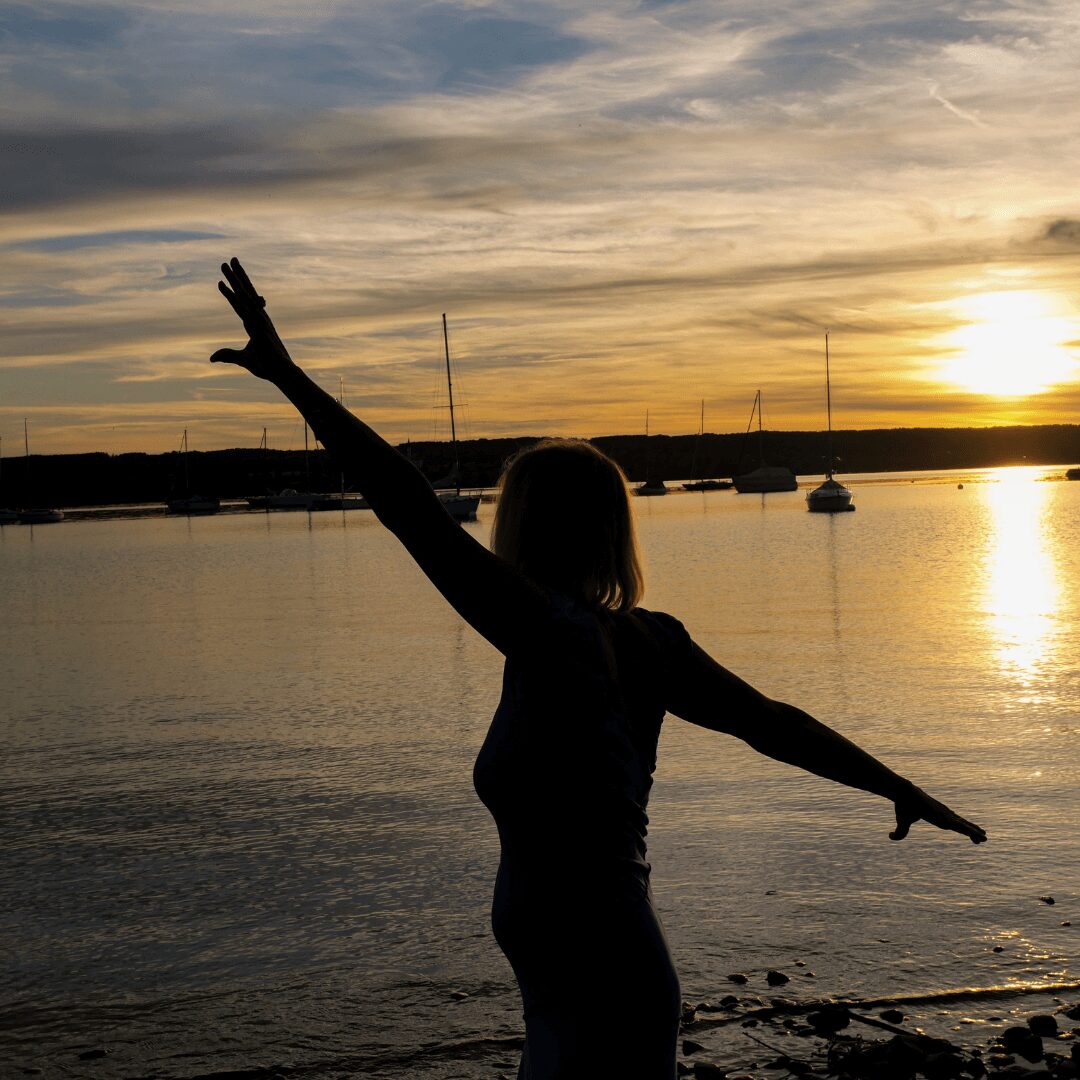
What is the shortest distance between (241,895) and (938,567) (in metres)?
39.0

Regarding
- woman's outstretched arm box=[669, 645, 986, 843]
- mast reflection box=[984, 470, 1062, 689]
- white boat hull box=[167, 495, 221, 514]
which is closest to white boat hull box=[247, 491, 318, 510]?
white boat hull box=[167, 495, 221, 514]

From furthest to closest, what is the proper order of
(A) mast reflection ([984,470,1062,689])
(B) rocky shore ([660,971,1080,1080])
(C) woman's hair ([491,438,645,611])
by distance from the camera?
1. (A) mast reflection ([984,470,1062,689])
2. (B) rocky shore ([660,971,1080,1080])
3. (C) woman's hair ([491,438,645,611])

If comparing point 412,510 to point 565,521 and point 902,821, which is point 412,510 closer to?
point 565,521

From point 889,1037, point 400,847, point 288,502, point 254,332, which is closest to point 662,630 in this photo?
point 254,332

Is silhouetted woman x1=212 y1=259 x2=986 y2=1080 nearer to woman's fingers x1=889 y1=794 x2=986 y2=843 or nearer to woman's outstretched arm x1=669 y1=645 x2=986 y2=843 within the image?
woman's outstretched arm x1=669 y1=645 x2=986 y2=843

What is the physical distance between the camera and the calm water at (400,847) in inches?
247

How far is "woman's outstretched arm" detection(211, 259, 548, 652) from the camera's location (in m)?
2.37

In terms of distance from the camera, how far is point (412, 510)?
2.37 meters

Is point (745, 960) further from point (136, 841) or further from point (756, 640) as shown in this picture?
point (756, 640)

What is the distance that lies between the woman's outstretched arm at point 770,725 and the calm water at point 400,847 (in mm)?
605

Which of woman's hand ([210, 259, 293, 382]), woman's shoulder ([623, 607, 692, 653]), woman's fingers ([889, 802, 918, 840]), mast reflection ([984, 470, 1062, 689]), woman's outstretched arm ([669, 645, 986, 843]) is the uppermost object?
woman's hand ([210, 259, 293, 382])

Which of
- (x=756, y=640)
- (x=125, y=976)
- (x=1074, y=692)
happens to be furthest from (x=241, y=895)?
(x=756, y=640)

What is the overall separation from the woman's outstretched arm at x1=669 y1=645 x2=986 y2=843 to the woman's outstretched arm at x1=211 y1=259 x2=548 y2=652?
0.43 meters

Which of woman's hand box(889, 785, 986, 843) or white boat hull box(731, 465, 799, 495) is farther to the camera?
white boat hull box(731, 465, 799, 495)
